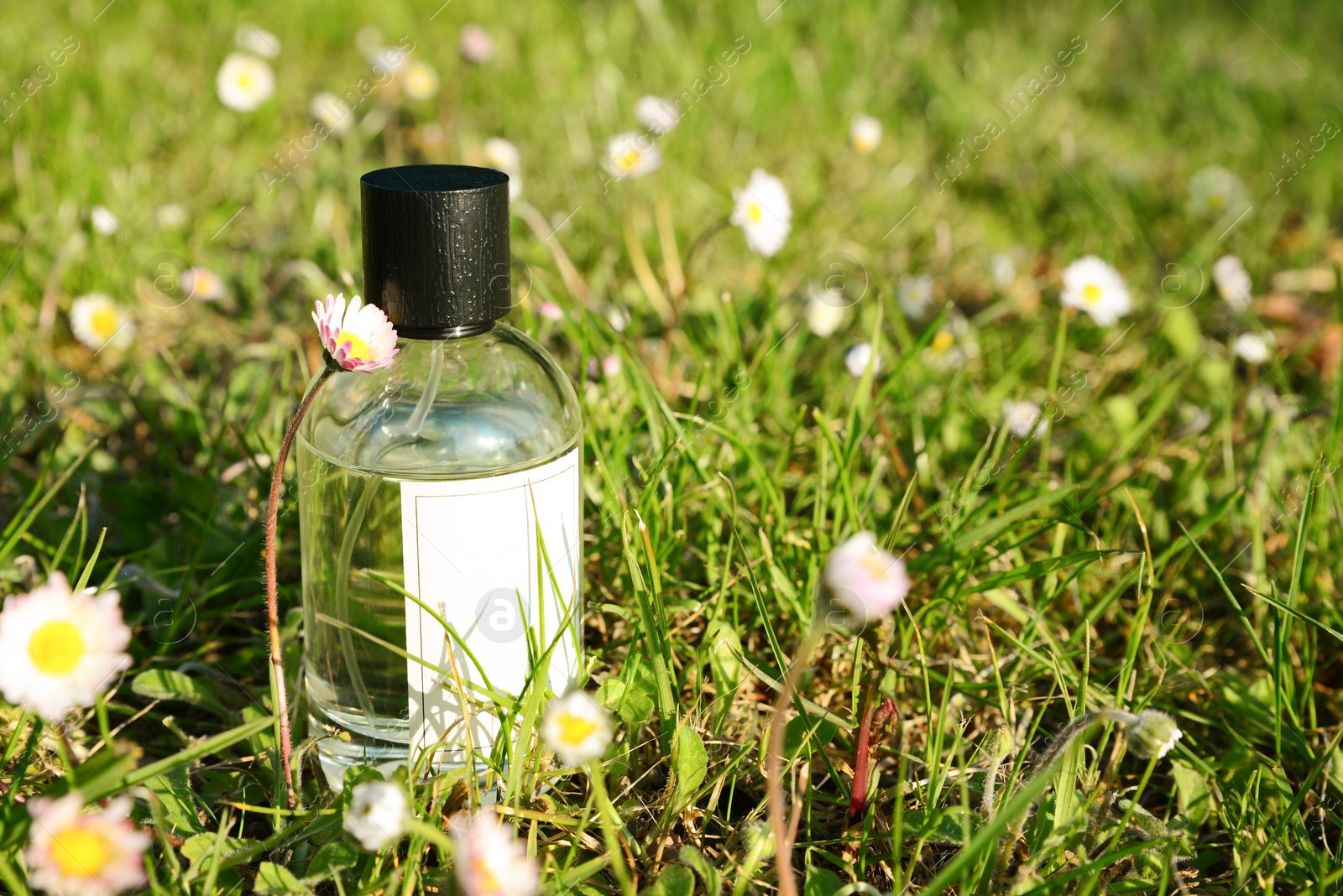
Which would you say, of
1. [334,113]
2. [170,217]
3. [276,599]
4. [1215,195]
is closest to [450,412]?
[276,599]

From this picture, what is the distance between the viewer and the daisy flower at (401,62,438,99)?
3182 millimetres

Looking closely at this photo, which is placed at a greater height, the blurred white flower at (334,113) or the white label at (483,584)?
the blurred white flower at (334,113)

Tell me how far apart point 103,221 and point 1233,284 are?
256 centimetres

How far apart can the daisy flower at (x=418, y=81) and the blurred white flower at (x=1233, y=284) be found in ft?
6.98

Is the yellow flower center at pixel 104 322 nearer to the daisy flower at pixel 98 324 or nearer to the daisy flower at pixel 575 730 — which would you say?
the daisy flower at pixel 98 324

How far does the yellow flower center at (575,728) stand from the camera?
109 cm

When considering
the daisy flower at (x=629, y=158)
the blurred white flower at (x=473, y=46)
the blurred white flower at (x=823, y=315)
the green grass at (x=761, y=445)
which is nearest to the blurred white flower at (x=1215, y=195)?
the green grass at (x=761, y=445)

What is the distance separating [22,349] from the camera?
88.0 inches

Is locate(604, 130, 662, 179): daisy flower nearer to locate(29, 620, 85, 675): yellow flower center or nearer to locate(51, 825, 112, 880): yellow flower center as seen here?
locate(29, 620, 85, 675): yellow flower center

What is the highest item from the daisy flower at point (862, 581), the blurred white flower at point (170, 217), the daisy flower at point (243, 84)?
the daisy flower at point (243, 84)

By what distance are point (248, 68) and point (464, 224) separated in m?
2.14

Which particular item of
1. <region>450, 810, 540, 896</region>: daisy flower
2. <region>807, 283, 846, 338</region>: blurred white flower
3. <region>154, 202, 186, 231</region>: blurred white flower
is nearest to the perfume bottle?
<region>450, 810, 540, 896</region>: daisy flower

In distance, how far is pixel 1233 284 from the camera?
108 inches

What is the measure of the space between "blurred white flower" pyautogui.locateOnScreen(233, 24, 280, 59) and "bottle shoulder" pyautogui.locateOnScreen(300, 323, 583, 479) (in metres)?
2.56
